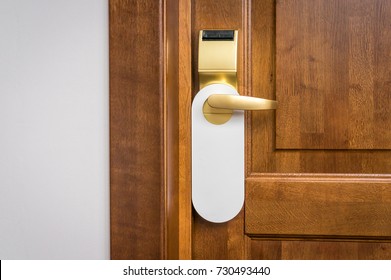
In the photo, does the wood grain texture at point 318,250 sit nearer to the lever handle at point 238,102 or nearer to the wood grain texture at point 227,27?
the wood grain texture at point 227,27

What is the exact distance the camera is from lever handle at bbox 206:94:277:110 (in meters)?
0.59

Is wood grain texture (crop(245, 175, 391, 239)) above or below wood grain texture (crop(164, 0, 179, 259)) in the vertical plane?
below

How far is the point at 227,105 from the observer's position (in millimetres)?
592

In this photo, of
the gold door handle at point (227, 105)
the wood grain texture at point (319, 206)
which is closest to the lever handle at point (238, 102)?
the gold door handle at point (227, 105)

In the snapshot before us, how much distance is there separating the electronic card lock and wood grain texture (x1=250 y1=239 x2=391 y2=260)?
0.08 metres

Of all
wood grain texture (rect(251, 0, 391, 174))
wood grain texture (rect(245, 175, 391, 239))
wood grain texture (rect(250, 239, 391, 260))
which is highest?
wood grain texture (rect(251, 0, 391, 174))

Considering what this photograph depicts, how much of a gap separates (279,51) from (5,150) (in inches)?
18.3

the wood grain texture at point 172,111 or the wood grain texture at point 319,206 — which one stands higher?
the wood grain texture at point 172,111

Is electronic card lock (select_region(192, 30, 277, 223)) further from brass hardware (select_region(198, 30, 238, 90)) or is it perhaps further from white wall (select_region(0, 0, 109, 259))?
white wall (select_region(0, 0, 109, 259))

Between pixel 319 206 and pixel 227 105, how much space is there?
21cm

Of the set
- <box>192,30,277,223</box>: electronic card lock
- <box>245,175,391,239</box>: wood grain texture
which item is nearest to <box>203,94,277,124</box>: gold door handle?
<box>192,30,277,223</box>: electronic card lock

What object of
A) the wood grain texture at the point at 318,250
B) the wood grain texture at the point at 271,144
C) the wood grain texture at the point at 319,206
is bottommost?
the wood grain texture at the point at 318,250

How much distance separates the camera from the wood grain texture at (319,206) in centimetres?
60
